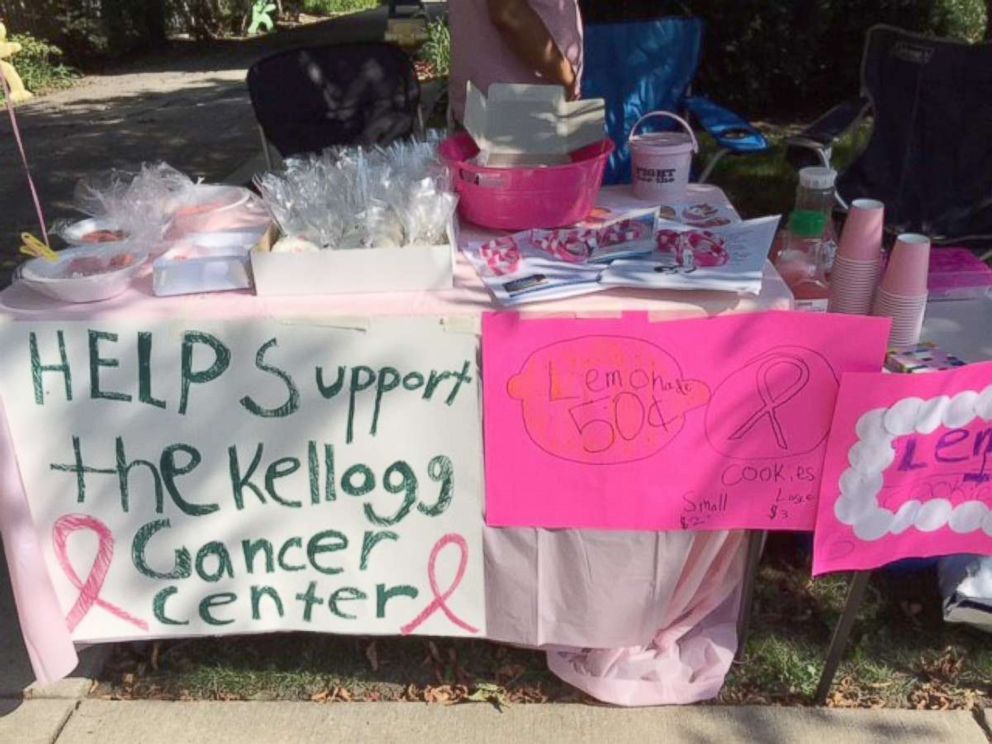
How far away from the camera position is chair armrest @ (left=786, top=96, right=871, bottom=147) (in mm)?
3285

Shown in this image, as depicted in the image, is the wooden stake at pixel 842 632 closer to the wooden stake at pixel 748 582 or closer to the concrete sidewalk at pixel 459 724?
the concrete sidewalk at pixel 459 724

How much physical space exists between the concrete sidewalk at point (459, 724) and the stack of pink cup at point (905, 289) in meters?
0.86

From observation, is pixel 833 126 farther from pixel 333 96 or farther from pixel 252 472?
pixel 252 472

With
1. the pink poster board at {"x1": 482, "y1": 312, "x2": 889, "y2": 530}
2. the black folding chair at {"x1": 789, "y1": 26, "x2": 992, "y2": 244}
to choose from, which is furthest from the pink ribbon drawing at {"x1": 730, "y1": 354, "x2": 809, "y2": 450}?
the black folding chair at {"x1": 789, "y1": 26, "x2": 992, "y2": 244}

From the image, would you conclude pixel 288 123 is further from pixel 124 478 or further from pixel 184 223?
pixel 124 478

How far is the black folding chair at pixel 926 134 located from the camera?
3639 millimetres

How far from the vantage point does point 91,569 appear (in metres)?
1.96

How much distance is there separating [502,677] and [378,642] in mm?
327

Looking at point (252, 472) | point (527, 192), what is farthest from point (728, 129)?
point (252, 472)

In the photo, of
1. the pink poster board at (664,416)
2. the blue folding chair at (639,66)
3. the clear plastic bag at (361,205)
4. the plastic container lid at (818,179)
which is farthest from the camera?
the blue folding chair at (639,66)

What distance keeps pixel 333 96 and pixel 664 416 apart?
250cm

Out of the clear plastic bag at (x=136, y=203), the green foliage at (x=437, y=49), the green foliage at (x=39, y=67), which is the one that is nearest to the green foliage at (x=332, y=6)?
the green foliage at (x=39, y=67)

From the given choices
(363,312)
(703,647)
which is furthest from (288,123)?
(703,647)

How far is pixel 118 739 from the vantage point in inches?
81.7
